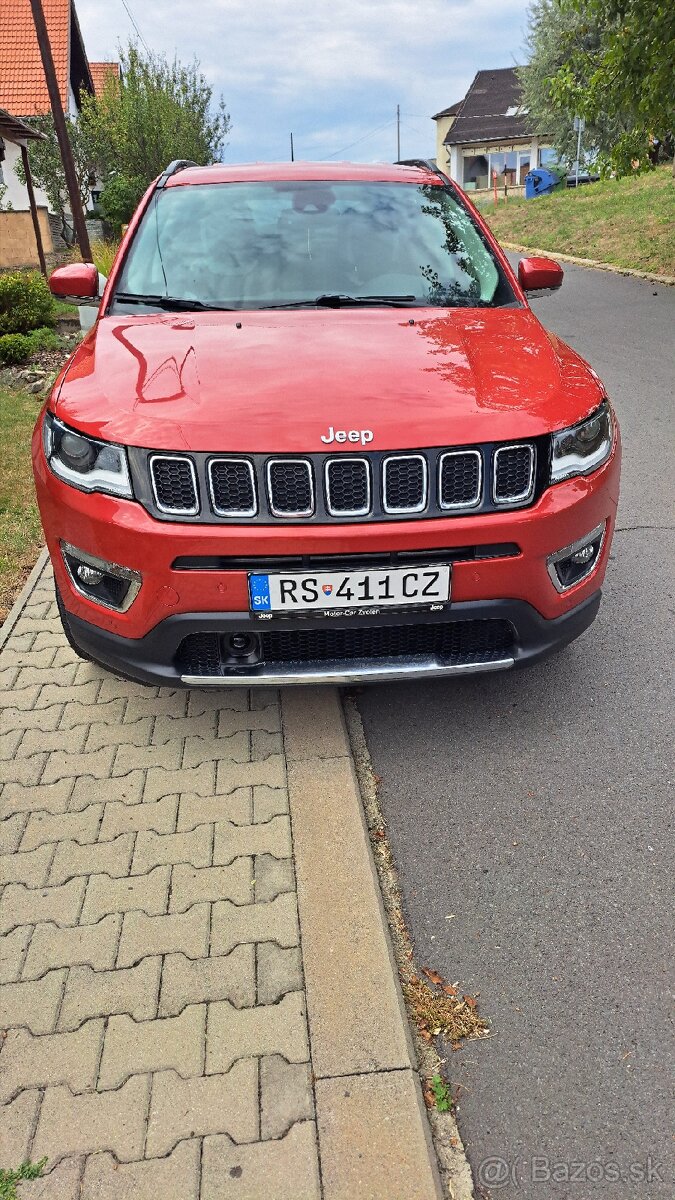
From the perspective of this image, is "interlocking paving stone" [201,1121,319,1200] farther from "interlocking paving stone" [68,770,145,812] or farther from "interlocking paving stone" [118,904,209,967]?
"interlocking paving stone" [68,770,145,812]

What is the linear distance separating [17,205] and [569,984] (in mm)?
30564

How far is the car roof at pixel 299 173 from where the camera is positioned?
425 centimetres

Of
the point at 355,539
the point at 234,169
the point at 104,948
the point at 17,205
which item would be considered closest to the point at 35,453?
the point at 355,539

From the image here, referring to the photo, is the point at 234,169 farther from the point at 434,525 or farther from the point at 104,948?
the point at 104,948

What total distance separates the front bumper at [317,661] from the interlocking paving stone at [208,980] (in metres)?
0.84

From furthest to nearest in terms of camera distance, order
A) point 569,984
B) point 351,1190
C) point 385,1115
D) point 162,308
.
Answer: point 162,308
point 569,984
point 385,1115
point 351,1190

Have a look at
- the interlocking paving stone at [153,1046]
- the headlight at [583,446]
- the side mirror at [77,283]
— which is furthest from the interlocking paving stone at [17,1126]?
the side mirror at [77,283]

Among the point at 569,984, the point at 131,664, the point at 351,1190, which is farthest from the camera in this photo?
the point at 131,664

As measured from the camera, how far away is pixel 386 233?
3.94 metres

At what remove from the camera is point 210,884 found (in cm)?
252

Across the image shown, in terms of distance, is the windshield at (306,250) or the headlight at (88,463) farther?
the windshield at (306,250)

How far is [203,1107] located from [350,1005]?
0.40m

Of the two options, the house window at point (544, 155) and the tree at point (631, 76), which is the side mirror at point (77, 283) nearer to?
the tree at point (631, 76)

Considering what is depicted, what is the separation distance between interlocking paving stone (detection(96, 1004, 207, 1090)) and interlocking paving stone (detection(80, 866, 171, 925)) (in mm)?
361
